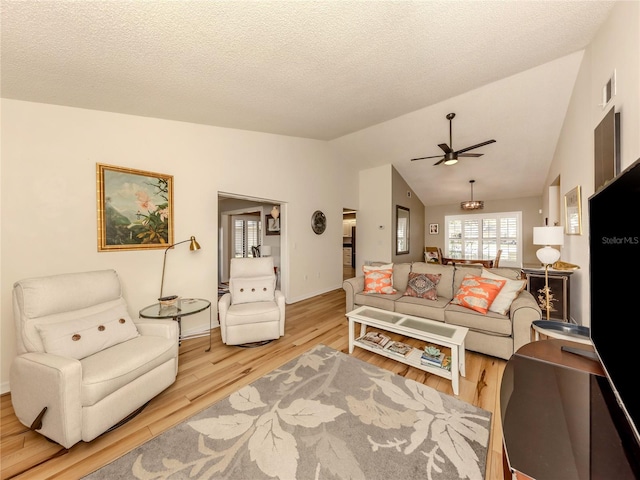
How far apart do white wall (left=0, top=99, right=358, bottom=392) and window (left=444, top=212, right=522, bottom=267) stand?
5.74m

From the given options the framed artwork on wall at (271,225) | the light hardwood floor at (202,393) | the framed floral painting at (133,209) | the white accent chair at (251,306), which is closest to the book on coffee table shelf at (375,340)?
the light hardwood floor at (202,393)

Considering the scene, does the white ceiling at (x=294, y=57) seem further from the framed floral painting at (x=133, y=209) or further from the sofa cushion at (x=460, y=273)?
the sofa cushion at (x=460, y=273)

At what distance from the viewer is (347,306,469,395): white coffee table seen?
2033mm

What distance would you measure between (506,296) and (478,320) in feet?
1.31

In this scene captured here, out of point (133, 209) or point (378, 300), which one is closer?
point (133, 209)

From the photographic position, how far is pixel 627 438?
712mm

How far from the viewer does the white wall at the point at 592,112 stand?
1.60 metres

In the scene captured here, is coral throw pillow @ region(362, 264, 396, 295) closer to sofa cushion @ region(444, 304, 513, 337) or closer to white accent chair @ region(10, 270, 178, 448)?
sofa cushion @ region(444, 304, 513, 337)

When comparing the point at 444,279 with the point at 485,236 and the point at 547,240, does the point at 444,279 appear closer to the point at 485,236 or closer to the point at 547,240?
the point at 547,240

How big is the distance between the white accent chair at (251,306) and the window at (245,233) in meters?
3.71

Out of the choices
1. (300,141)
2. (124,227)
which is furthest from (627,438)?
(300,141)

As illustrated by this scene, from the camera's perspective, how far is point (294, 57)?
2135mm

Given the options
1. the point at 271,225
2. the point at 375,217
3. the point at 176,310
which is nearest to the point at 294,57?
the point at 176,310

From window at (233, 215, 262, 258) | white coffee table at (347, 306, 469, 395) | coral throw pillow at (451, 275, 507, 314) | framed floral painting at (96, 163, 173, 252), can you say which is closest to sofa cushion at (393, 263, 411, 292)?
coral throw pillow at (451, 275, 507, 314)
